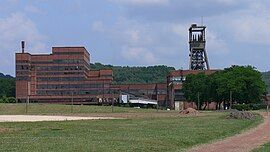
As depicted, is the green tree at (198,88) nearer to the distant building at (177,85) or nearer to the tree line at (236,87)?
the tree line at (236,87)

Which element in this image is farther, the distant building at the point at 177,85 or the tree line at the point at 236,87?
the distant building at the point at 177,85

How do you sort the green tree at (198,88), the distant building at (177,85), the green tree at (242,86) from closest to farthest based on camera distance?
1. the green tree at (242,86)
2. the green tree at (198,88)
3. the distant building at (177,85)

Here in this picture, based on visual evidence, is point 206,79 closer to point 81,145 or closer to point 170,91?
point 170,91

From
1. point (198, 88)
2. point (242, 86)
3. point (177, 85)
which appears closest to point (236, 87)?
point (242, 86)

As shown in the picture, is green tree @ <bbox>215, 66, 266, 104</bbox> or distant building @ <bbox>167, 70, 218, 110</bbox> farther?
distant building @ <bbox>167, 70, 218, 110</bbox>

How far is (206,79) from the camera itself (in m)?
162

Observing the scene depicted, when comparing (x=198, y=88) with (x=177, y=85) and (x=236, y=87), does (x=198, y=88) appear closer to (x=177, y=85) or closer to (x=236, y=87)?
(x=236, y=87)

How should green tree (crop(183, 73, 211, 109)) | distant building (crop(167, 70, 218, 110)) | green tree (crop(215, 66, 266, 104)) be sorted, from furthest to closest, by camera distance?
1. distant building (crop(167, 70, 218, 110))
2. green tree (crop(183, 73, 211, 109))
3. green tree (crop(215, 66, 266, 104))

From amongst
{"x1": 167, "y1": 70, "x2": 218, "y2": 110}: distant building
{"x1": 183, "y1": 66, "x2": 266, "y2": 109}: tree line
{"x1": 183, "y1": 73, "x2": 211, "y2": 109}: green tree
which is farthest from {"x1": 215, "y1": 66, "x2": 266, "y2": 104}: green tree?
{"x1": 167, "y1": 70, "x2": 218, "y2": 110}: distant building

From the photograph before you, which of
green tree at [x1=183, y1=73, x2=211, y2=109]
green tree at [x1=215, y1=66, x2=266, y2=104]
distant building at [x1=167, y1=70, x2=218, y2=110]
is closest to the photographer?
green tree at [x1=215, y1=66, x2=266, y2=104]

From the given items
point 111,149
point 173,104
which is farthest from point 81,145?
point 173,104

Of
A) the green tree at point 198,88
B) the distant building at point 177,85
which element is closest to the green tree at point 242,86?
the green tree at point 198,88

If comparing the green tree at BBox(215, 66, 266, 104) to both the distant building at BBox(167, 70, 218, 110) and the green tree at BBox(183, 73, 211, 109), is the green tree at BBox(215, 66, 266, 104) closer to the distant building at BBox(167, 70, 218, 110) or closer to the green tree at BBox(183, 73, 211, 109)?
the green tree at BBox(183, 73, 211, 109)

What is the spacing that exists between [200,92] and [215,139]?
410ft
